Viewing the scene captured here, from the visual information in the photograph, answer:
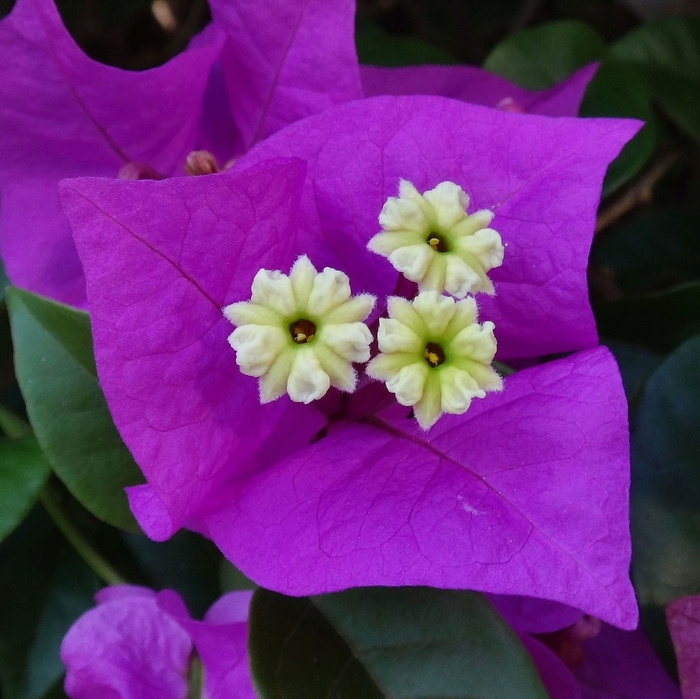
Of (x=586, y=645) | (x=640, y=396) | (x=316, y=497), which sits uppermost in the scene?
(x=316, y=497)

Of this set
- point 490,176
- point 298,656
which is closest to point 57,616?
point 298,656

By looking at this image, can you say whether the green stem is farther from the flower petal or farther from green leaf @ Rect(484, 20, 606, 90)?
green leaf @ Rect(484, 20, 606, 90)

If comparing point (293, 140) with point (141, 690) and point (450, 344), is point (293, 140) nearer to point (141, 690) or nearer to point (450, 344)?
point (450, 344)

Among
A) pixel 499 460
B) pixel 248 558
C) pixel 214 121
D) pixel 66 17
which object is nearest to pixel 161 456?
pixel 248 558

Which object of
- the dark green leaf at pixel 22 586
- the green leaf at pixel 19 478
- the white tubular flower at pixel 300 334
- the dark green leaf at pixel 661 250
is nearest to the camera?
the white tubular flower at pixel 300 334

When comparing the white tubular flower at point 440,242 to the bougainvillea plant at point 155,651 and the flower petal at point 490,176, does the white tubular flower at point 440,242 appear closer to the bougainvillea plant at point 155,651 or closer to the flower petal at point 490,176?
the flower petal at point 490,176

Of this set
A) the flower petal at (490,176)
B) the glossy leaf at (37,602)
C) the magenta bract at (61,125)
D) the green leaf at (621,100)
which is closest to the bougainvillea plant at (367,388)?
the flower petal at (490,176)

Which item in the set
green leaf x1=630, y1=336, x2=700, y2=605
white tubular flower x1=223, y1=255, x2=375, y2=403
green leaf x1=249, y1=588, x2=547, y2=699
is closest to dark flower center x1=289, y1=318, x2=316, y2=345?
white tubular flower x1=223, y1=255, x2=375, y2=403
